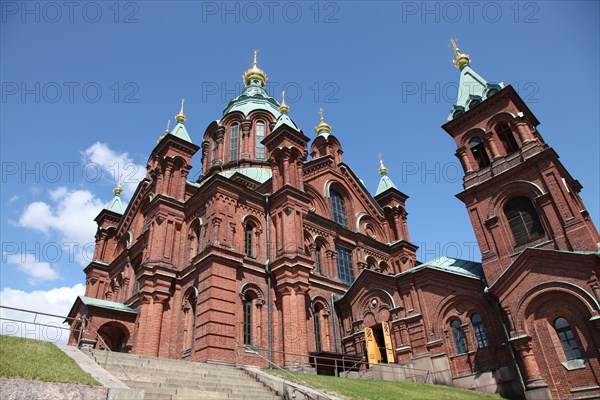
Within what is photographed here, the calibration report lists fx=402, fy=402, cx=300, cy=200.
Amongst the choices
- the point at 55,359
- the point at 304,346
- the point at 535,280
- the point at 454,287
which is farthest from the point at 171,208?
the point at 535,280

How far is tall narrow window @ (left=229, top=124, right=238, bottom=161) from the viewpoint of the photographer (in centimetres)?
3357

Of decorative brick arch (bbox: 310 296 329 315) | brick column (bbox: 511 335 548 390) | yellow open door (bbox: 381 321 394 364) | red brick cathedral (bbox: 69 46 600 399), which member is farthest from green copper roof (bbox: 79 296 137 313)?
brick column (bbox: 511 335 548 390)

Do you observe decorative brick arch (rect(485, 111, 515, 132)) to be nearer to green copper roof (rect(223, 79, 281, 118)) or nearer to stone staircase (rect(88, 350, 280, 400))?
stone staircase (rect(88, 350, 280, 400))

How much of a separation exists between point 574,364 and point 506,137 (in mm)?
11712

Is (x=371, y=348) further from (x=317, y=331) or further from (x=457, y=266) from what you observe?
(x=457, y=266)

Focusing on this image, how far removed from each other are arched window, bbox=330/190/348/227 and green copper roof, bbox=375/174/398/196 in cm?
423

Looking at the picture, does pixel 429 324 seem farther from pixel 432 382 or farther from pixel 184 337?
pixel 184 337

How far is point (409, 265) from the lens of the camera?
1144 inches

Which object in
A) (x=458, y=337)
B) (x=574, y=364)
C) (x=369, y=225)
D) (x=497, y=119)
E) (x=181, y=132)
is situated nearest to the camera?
(x=574, y=364)

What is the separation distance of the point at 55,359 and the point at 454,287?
16.5 m

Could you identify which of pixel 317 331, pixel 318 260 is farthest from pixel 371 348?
pixel 318 260

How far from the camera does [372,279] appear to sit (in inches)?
872

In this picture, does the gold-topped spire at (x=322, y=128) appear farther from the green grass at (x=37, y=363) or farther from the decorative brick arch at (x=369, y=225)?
the green grass at (x=37, y=363)

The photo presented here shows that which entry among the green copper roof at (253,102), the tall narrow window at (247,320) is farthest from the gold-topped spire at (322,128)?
the tall narrow window at (247,320)
